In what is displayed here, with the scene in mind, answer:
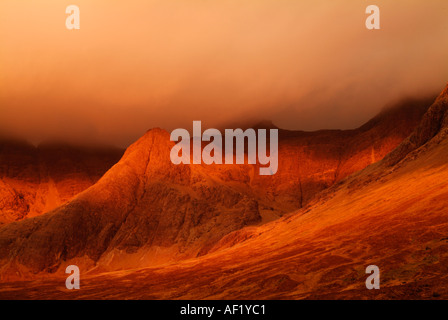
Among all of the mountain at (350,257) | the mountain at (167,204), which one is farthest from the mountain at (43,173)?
the mountain at (350,257)

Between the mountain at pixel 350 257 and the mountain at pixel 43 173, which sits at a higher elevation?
the mountain at pixel 43 173

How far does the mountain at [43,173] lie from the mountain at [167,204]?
109 feet

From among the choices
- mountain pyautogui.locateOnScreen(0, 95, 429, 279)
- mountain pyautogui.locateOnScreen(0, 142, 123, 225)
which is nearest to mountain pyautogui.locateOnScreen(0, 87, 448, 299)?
mountain pyautogui.locateOnScreen(0, 95, 429, 279)

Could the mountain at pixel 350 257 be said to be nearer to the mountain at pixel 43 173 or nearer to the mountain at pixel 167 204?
the mountain at pixel 167 204

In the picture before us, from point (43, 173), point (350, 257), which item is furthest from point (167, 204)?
point (350, 257)

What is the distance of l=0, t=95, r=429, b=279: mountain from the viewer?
78688 mm

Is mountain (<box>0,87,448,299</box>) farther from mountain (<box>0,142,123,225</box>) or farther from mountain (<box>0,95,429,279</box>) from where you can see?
mountain (<box>0,142,123,225</box>)

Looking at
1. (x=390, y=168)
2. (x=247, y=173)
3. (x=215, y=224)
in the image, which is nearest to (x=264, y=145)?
(x=247, y=173)

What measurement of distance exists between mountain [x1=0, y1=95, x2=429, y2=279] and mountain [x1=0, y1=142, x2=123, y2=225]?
33.4m

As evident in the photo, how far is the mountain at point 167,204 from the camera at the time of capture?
78.7 metres

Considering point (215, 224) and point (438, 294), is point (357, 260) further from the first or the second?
point (215, 224)

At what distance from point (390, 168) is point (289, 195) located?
5959 cm

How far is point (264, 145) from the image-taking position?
145 metres
